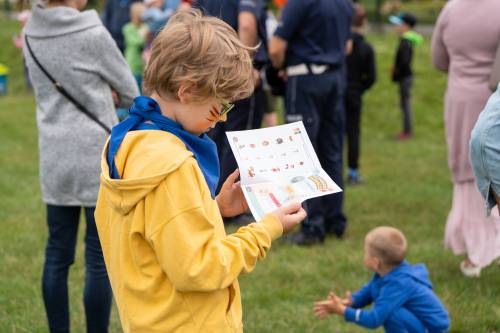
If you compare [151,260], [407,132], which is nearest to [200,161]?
[151,260]

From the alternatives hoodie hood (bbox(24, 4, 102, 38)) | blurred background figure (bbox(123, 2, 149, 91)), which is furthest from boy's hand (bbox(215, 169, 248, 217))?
blurred background figure (bbox(123, 2, 149, 91))

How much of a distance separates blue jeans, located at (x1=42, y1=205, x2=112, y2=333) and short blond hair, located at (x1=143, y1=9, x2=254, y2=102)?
1704 mm

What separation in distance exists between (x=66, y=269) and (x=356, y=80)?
211 inches

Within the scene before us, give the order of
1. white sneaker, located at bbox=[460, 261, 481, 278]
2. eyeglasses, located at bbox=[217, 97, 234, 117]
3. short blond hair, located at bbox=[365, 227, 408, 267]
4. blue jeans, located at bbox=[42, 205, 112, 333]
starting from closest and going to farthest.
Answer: eyeglasses, located at bbox=[217, 97, 234, 117], blue jeans, located at bbox=[42, 205, 112, 333], short blond hair, located at bbox=[365, 227, 408, 267], white sneaker, located at bbox=[460, 261, 481, 278]

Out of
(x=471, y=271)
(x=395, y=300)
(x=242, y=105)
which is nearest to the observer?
(x=395, y=300)

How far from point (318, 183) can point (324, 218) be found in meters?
4.18

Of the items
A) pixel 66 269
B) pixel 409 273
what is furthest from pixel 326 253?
pixel 66 269

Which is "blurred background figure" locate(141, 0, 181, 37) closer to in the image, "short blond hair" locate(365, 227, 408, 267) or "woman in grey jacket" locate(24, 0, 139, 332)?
"woman in grey jacket" locate(24, 0, 139, 332)

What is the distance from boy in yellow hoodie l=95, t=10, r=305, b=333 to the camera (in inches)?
86.4

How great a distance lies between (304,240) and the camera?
21.1 feet

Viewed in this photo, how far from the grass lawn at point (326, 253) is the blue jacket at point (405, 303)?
1.62 ft

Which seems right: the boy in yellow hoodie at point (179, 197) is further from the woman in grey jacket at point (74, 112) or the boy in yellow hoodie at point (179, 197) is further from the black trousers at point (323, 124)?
the black trousers at point (323, 124)

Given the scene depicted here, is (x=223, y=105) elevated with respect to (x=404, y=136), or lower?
elevated

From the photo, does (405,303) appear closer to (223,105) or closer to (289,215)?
(289,215)
